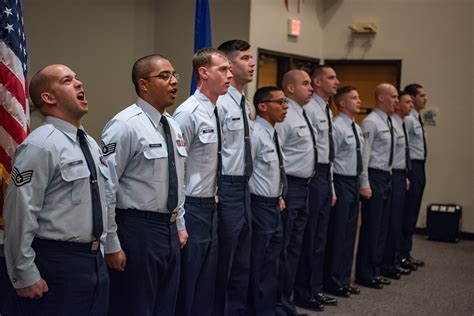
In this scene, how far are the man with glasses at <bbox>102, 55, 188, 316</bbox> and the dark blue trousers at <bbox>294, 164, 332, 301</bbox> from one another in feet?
5.64

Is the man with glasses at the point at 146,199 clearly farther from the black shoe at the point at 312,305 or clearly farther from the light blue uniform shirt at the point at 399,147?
the light blue uniform shirt at the point at 399,147

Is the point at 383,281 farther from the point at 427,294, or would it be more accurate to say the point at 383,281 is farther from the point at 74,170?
the point at 74,170

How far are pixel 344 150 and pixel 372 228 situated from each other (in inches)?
31.2

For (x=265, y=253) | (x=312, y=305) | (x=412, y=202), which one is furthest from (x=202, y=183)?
(x=412, y=202)

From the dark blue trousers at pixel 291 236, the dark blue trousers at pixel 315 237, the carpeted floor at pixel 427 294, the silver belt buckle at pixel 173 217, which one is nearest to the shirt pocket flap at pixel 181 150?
the silver belt buckle at pixel 173 217

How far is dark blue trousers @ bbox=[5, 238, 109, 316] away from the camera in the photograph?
7.91ft

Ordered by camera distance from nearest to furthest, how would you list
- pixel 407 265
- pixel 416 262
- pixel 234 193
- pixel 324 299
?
pixel 234 193
pixel 324 299
pixel 407 265
pixel 416 262

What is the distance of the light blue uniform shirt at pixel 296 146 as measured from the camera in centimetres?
436

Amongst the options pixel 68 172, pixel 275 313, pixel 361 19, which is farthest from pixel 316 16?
pixel 68 172

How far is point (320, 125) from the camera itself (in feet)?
15.3

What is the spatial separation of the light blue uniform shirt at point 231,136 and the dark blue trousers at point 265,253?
0.35 meters

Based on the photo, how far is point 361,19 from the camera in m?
7.85

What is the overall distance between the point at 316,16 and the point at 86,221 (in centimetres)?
579

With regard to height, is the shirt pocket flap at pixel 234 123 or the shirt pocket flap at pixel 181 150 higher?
the shirt pocket flap at pixel 234 123
